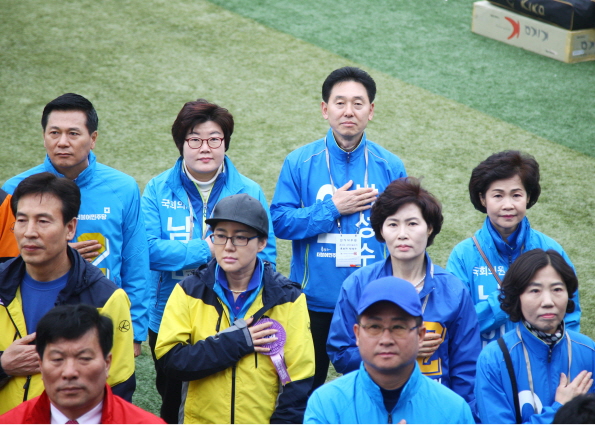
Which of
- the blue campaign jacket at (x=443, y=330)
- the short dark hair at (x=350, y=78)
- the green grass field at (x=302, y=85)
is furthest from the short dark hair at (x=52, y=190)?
the green grass field at (x=302, y=85)

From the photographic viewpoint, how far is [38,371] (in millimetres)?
2834

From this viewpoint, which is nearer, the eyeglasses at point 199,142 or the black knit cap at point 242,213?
the black knit cap at point 242,213

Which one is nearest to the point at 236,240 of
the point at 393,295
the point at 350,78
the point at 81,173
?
the point at 393,295

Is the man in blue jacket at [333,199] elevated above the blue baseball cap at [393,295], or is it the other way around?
the man in blue jacket at [333,199]

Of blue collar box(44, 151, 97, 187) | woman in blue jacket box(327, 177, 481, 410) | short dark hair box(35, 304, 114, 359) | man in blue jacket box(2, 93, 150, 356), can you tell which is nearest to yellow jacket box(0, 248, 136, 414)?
short dark hair box(35, 304, 114, 359)

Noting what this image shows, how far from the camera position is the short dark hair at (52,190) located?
2.97m

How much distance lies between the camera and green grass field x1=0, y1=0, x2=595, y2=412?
684cm

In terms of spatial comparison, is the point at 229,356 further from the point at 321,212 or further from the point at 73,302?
the point at 321,212

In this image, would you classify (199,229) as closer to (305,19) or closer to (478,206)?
(478,206)

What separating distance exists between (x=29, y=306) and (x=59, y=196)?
1.45 ft

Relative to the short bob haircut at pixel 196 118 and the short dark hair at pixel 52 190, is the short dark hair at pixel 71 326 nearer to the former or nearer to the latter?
the short dark hair at pixel 52 190

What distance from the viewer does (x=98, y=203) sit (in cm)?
357

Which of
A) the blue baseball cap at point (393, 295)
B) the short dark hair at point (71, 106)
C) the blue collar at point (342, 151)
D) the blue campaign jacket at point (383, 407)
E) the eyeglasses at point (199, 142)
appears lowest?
the blue campaign jacket at point (383, 407)

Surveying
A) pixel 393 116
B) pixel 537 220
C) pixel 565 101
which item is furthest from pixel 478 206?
pixel 565 101
